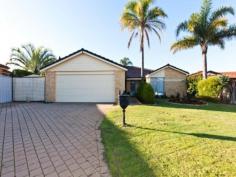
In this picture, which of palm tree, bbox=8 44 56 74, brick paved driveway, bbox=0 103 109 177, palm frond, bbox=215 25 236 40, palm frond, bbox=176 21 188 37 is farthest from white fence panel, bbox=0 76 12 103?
palm frond, bbox=215 25 236 40

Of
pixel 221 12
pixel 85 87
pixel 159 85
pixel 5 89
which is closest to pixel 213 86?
pixel 159 85

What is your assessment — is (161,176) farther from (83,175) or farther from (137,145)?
(137,145)

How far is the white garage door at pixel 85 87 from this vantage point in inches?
694

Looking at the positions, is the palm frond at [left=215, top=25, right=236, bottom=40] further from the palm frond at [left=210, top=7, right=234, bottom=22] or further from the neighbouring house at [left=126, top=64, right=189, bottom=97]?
the neighbouring house at [left=126, top=64, right=189, bottom=97]

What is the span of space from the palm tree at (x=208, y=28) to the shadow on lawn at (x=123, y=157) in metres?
17.8

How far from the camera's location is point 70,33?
21.8 m

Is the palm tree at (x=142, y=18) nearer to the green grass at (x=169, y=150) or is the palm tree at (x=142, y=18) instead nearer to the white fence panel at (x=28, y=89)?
the white fence panel at (x=28, y=89)

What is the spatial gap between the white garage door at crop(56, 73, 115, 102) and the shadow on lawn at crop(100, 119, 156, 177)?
10584mm

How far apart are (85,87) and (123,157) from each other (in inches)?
526

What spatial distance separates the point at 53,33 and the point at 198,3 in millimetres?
15480

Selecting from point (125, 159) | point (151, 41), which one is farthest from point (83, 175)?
point (151, 41)

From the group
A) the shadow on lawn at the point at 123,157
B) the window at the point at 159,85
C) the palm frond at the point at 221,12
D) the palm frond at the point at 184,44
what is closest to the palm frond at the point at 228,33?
the palm frond at the point at 221,12

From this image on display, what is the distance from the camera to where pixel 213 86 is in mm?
19391

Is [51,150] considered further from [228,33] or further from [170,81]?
[170,81]
